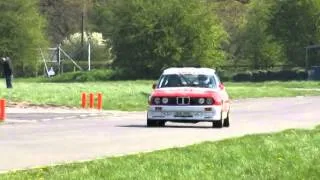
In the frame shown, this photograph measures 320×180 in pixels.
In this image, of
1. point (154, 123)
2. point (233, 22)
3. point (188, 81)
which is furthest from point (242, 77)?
point (154, 123)

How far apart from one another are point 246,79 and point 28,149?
6437 cm

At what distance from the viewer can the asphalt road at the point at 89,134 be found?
15.5 meters

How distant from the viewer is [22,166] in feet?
44.2

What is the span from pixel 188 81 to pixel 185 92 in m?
1.05

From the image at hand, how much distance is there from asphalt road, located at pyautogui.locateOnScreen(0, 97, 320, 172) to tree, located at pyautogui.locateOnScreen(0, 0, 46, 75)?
188 ft

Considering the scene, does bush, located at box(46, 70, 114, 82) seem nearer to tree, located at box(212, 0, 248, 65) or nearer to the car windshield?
tree, located at box(212, 0, 248, 65)

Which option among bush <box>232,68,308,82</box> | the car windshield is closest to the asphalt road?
the car windshield

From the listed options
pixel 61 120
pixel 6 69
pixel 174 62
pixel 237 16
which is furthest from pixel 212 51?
pixel 61 120

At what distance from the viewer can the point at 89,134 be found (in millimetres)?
20734

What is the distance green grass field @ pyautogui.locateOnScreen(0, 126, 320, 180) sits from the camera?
38.0ft

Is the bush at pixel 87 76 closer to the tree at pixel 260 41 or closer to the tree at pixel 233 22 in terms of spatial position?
the tree at pixel 260 41

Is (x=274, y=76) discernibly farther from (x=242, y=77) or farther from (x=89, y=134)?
(x=89, y=134)

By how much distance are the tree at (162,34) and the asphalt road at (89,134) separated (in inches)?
2048

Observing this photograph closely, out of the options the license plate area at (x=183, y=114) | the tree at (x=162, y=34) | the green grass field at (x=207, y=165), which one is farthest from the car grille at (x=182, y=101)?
the tree at (x=162, y=34)
